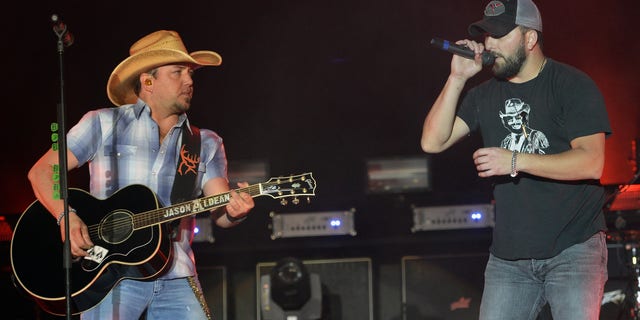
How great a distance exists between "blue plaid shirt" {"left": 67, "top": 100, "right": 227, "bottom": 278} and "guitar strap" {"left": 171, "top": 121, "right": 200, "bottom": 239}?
0.03 meters

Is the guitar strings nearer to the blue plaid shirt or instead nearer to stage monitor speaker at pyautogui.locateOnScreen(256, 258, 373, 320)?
the blue plaid shirt

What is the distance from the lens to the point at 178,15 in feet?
25.1

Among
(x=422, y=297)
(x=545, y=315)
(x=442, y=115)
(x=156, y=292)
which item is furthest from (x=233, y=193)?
(x=422, y=297)

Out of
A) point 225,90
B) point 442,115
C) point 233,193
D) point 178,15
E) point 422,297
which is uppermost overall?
point 178,15

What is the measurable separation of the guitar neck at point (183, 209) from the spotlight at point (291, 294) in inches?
33.6

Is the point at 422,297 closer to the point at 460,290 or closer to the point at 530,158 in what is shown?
the point at 460,290

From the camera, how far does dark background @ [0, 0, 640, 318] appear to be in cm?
734

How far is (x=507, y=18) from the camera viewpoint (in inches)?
146

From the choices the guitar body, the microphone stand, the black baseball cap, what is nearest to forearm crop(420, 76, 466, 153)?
the black baseball cap

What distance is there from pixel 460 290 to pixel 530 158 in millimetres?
3791

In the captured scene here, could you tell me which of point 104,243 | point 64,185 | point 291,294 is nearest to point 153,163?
point 104,243

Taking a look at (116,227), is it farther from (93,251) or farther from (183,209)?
(183,209)

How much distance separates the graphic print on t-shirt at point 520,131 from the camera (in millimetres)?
3602

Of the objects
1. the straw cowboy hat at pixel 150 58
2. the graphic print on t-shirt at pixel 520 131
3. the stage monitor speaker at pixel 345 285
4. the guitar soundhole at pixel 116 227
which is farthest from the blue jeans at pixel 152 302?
the stage monitor speaker at pixel 345 285
